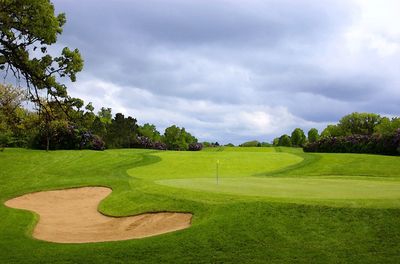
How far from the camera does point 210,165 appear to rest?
38969 mm

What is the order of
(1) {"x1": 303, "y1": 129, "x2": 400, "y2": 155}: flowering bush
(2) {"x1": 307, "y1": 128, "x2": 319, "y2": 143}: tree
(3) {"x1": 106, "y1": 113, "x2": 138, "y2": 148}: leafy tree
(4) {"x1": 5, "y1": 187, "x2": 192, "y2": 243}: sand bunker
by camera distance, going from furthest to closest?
(2) {"x1": 307, "y1": 128, "x2": 319, "y2": 143}: tree, (3) {"x1": 106, "y1": 113, "x2": 138, "y2": 148}: leafy tree, (1) {"x1": 303, "y1": 129, "x2": 400, "y2": 155}: flowering bush, (4) {"x1": 5, "y1": 187, "x2": 192, "y2": 243}: sand bunker

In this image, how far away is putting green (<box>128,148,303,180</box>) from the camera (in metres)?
34.7

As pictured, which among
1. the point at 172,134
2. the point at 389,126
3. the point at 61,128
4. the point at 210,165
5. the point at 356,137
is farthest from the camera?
the point at 172,134

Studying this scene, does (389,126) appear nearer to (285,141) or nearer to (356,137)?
(285,141)

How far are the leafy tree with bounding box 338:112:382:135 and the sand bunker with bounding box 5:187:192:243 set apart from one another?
9848 centimetres

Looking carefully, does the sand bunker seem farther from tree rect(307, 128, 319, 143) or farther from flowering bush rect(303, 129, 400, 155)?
tree rect(307, 128, 319, 143)

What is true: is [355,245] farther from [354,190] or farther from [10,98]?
[10,98]

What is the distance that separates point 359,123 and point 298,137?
51.9 ft

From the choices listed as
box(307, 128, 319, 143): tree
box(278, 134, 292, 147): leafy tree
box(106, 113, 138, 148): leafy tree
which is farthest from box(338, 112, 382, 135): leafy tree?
box(106, 113, 138, 148): leafy tree

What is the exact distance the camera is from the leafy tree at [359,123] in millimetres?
111875

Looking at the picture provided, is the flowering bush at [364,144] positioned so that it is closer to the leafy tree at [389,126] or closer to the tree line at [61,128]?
the tree line at [61,128]

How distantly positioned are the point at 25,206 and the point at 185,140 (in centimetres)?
8592

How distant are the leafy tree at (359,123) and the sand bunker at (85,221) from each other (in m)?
98.5

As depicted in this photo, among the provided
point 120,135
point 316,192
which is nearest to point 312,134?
point 120,135
